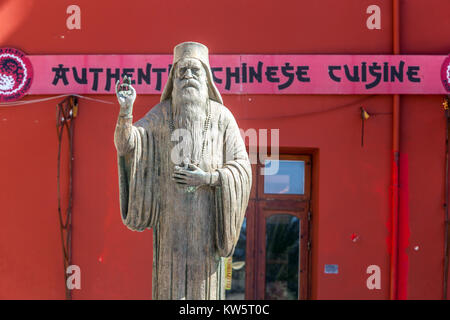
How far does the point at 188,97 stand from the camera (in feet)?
9.63

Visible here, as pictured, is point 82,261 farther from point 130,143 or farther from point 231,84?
point 130,143

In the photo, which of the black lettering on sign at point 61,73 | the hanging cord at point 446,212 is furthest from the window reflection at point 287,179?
the black lettering on sign at point 61,73

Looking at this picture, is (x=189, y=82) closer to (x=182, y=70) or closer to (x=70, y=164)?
(x=182, y=70)

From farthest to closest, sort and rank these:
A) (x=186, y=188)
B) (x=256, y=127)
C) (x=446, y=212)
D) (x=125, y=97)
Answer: (x=256, y=127), (x=446, y=212), (x=186, y=188), (x=125, y=97)

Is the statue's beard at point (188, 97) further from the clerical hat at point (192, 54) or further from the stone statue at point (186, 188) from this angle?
the clerical hat at point (192, 54)

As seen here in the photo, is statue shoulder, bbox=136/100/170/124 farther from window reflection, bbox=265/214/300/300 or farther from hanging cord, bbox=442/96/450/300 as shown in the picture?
hanging cord, bbox=442/96/450/300

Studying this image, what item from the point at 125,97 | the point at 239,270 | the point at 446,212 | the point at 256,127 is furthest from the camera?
the point at 239,270

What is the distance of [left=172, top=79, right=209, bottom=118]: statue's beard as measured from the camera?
2939 mm

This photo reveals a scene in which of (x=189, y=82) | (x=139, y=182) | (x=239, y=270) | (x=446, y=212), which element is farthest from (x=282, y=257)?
(x=189, y=82)

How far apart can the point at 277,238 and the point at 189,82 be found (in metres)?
3.75

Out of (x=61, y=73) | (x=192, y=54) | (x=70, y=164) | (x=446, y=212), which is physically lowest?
(x=446, y=212)

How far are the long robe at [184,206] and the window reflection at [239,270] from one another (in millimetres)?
3255

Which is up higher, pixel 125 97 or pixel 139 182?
pixel 125 97
